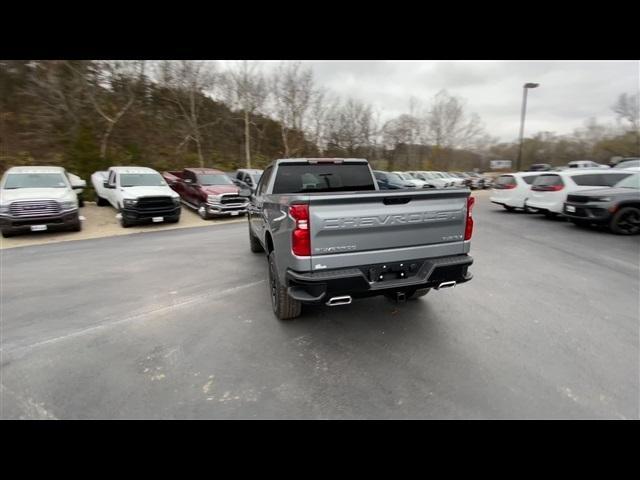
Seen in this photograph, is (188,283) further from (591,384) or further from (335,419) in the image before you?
(591,384)

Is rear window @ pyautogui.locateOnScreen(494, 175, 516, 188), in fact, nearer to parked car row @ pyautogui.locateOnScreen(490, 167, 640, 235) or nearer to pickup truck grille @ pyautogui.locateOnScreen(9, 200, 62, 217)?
parked car row @ pyautogui.locateOnScreen(490, 167, 640, 235)

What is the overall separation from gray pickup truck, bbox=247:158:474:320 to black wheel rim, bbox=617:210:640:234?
821 centimetres

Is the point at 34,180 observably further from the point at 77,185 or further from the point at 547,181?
the point at 547,181

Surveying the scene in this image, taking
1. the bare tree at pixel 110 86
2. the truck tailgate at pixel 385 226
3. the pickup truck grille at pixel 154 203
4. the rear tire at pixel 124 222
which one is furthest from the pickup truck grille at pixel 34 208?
the bare tree at pixel 110 86

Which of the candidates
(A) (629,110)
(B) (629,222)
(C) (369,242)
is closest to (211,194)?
(C) (369,242)

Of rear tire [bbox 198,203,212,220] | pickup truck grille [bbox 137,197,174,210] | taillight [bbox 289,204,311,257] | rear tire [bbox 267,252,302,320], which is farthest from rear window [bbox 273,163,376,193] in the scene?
rear tire [bbox 198,203,212,220]

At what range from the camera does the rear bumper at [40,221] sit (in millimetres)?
7953

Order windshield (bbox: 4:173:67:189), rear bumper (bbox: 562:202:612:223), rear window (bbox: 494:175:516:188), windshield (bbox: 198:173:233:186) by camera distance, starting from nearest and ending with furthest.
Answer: rear bumper (bbox: 562:202:612:223) < windshield (bbox: 4:173:67:189) < rear window (bbox: 494:175:516:188) < windshield (bbox: 198:173:233:186)

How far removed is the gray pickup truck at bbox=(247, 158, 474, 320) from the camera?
108 inches

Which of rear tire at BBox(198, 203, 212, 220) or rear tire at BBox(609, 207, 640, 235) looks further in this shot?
rear tire at BBox(198, 203, 212, 220)

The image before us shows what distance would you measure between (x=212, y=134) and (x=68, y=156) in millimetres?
14296

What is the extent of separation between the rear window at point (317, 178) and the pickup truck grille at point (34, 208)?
7.82 m

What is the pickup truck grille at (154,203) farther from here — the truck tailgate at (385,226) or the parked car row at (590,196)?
the parked car row at (590,196)

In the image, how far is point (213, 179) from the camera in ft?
42.3
